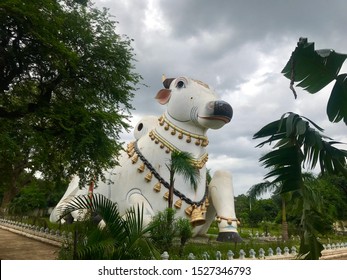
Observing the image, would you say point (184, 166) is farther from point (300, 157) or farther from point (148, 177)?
point (300, 157)

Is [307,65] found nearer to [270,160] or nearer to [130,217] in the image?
[270,160]

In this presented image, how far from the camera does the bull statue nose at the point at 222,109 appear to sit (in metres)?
11.6

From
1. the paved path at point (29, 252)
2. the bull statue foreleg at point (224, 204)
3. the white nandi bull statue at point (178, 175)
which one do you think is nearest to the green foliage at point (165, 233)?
the white nandi bull statue at point (178, 175)

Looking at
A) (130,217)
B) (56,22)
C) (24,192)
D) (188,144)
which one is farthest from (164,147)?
(24,192)

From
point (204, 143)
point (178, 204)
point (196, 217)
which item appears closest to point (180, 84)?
point (204, 143)

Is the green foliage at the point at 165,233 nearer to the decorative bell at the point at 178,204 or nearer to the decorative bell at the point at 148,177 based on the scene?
the decorative bell at the point at 178,204

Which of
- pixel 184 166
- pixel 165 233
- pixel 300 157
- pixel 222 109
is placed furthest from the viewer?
pixel 222 109

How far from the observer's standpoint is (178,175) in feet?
38.4

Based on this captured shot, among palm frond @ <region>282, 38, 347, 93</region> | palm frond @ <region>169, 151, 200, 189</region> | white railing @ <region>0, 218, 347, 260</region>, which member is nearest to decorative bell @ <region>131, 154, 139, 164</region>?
palm frond @ <region>169, 151, 200, 189</region>

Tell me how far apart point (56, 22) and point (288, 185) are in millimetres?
8222

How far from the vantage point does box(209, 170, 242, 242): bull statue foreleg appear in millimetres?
11844

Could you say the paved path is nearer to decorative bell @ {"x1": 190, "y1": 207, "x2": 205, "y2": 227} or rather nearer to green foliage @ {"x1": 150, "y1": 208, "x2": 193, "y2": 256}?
green foliage @ {"x1": 150, "y1": 208, "x2": 193, "y2": 256}

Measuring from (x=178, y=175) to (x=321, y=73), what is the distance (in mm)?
8451

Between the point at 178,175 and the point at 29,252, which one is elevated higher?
the point at 178,175
